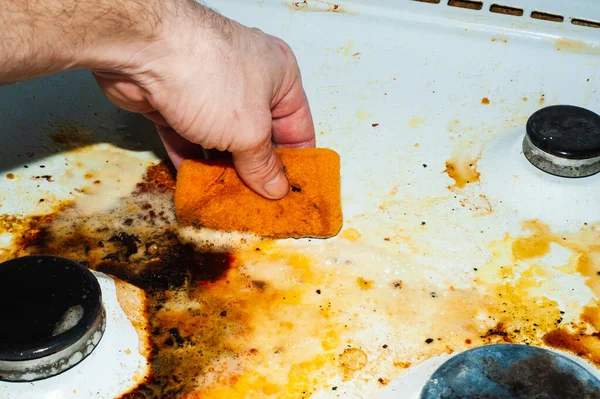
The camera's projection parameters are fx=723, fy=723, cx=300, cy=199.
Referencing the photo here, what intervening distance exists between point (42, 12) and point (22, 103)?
44cm

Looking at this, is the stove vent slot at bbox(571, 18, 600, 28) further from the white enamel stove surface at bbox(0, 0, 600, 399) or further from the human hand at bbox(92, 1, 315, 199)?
the human hand at bbox(92, 1, 315, 199)

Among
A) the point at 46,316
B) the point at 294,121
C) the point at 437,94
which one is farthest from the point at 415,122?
the point at 46,316

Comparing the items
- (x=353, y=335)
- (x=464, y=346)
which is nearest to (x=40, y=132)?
(x=353, y=335)

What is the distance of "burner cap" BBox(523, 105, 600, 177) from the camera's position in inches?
35.9

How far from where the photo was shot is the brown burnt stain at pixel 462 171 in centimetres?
97

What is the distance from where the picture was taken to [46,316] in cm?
74

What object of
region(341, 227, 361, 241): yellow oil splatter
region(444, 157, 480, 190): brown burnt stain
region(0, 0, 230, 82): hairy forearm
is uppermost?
region(0, 0, 230, 82): hairy forearm

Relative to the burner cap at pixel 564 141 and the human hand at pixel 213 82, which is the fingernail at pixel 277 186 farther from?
the burner cap at pixel 564 141

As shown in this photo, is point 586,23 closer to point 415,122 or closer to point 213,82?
point 415,122

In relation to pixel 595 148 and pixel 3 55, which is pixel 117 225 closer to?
pixel 3 55

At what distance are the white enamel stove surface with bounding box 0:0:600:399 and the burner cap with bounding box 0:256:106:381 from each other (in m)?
0.20

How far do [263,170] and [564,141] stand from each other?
1.27 ft

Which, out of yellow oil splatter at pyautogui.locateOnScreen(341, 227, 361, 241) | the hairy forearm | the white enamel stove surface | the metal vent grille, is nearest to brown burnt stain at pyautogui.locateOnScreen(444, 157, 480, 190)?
the white enamel stove surface

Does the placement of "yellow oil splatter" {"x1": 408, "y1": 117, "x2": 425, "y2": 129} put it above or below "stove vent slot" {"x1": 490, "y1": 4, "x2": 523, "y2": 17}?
below
